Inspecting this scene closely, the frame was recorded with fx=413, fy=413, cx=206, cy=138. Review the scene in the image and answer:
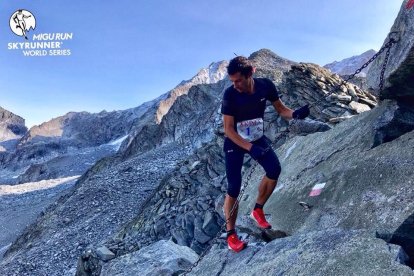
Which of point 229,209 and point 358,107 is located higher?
point 358,107

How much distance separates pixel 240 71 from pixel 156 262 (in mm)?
5506

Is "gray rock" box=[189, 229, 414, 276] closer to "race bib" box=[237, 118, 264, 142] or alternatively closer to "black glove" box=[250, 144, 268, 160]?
"black glove" box=[250, 144, 268, 160]

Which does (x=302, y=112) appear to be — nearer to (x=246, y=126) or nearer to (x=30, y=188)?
(x=246, y=126)

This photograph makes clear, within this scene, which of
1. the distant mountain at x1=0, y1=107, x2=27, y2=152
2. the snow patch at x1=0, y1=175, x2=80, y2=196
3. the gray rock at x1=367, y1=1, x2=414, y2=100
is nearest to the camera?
the gray rock at x1=367, y1=1, x2=414, y2=100

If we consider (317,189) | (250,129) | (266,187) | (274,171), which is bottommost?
(317,189)

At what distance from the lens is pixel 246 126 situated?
684 centimetres

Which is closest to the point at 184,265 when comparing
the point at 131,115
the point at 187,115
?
the point at 187,115

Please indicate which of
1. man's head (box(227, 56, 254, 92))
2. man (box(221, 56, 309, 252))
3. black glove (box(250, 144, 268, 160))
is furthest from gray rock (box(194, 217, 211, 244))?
man's head (box(227, 56, 254, 92))

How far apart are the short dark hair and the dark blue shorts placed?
1.20m

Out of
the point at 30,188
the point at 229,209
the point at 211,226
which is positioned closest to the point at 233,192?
the point at 229,209

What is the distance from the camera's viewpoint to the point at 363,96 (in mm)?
17531

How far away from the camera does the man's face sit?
638 centimetres

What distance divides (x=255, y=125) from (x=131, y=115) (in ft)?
469

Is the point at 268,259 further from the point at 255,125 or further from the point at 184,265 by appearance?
the point at 184,265
